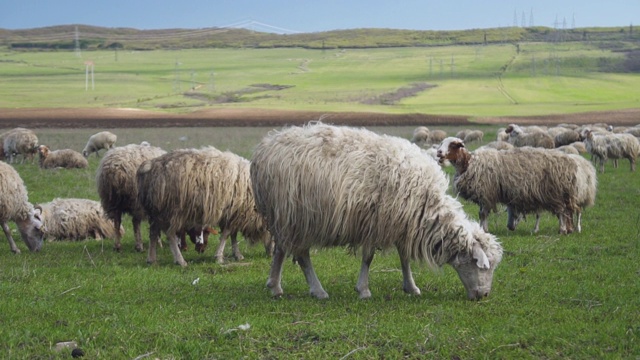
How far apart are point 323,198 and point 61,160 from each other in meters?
21.6

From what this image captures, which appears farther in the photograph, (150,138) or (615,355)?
(150,138)

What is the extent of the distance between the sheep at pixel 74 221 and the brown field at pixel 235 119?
124 ft

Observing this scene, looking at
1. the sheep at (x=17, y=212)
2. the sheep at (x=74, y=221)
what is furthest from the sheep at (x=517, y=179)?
the sheep at (x=17, y=212)

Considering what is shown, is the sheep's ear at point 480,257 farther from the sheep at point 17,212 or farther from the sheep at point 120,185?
the sheep at point 17,212

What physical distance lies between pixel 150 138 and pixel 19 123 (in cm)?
1705

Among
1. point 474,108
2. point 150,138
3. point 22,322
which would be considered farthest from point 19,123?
point 22,322

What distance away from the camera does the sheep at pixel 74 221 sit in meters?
16.6

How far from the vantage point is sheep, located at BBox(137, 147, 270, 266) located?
1241 cm

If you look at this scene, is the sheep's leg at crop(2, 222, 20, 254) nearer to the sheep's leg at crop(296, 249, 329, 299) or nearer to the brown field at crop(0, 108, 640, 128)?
the sheep's leg at crop(296, 249, 329, 299)

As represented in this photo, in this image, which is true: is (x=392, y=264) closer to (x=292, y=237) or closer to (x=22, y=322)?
(x=292, y=237)

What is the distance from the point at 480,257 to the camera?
953 centimetres

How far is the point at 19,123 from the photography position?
57094 mm

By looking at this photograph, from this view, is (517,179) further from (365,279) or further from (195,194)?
(365,279)

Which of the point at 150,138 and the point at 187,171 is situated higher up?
the point at 187,171
